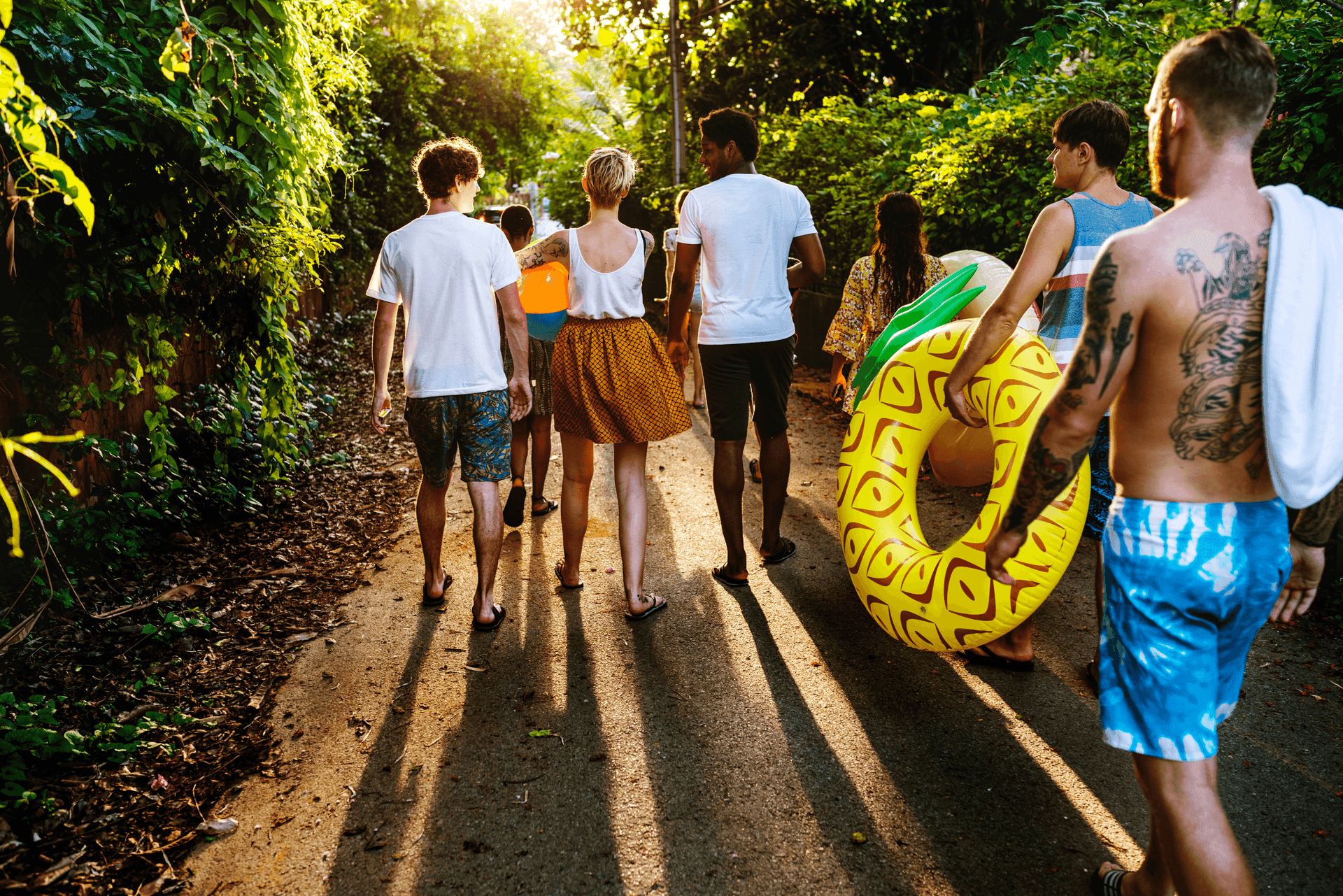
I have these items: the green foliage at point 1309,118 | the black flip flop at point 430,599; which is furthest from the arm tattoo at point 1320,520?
the black flip flop at point 430,599

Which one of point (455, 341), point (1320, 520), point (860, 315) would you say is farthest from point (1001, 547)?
point (860, 315)

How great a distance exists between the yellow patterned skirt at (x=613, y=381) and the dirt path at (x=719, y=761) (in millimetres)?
948

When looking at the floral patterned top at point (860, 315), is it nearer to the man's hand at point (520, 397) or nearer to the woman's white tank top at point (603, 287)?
the woman's white tank top at point (603, 287)

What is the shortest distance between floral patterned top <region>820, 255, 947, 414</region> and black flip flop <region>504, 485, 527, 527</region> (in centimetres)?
213

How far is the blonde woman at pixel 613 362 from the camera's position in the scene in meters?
3.99

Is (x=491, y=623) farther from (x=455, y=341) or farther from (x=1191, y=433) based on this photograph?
(x=1191, y=433)

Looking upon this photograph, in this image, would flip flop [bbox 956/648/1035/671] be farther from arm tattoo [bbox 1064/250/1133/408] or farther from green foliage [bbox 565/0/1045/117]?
green foliage [bbox 565/0/1045/117]

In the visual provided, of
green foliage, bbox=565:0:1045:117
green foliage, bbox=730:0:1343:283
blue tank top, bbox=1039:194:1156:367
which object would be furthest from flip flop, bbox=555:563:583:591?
green foliage, bbox=565:0:1045:117

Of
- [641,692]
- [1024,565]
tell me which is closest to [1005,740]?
[1024,565]

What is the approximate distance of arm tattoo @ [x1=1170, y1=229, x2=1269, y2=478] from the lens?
67.6 inches

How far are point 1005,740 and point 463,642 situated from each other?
7.86 ft

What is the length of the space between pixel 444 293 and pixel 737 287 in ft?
4.76

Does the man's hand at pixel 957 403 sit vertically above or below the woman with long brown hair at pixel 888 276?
below

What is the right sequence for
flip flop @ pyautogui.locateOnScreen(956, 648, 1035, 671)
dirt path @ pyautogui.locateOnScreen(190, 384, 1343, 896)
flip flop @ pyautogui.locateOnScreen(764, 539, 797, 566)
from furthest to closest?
flip flop @ pyautogui.locateOnScreen(764, 539, 797, 566), flip flop @ pyautogui.locateOnScreen(956, 648, 1035, 671), dirt path @ pyautogui.locateOnScreen(190, 384, 1343, 896)
